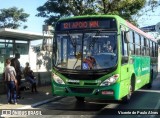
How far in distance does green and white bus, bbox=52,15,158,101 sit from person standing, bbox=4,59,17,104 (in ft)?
6.30

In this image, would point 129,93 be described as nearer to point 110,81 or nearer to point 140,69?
point 110,81

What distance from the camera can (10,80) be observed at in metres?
Answer: 13.6

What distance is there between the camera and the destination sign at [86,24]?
40.1 ft

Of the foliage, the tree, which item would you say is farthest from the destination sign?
the tree

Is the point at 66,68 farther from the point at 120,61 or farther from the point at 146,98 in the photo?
the point at 146,98

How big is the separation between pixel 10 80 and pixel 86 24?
140 inches

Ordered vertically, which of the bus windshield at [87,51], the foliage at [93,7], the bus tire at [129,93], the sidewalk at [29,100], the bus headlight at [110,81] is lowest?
the sidewalk at [29,100]

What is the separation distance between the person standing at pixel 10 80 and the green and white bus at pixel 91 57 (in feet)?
6.30

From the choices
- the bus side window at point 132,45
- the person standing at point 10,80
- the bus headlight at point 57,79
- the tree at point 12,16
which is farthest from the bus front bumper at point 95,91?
the tree at point 12,16

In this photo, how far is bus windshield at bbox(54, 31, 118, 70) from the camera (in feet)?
39.0

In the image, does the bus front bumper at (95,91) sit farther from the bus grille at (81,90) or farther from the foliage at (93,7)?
the foliage at (93,7)

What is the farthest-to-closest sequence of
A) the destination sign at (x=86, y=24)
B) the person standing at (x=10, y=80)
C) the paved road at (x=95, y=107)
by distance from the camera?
the person standing at (x=10, y=80)
the destination sign at (x=86, y=24)
the paved road at (x=95, y=107)

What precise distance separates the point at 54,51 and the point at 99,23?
5.80ft

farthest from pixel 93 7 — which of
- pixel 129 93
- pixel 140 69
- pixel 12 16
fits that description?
pixel 12 16
